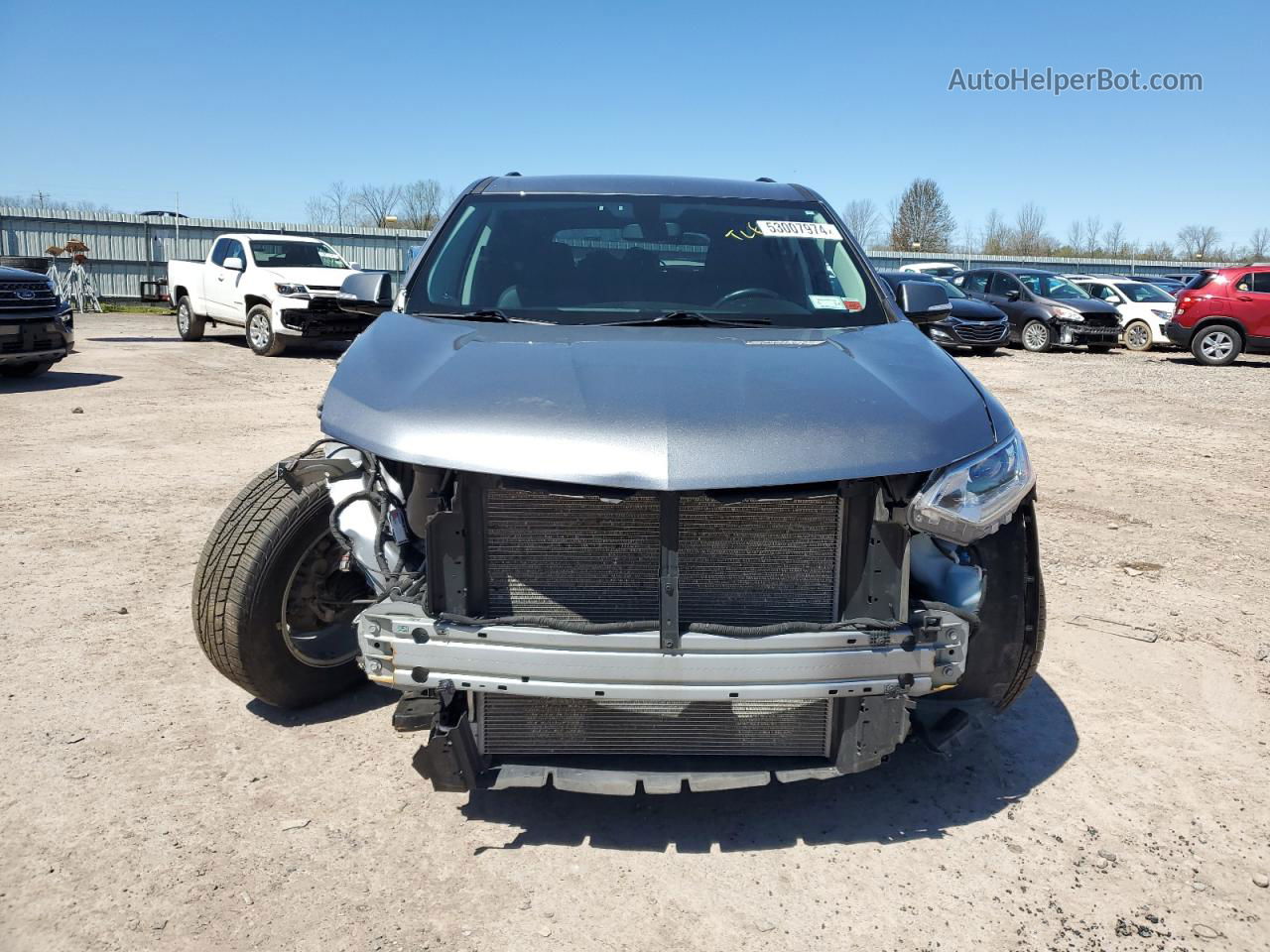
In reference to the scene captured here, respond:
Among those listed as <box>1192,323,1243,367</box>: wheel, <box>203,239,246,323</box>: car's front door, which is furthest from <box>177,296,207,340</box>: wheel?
<box>1192,323,1243,367</box>: wheel

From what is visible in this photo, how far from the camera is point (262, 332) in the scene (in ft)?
50.5

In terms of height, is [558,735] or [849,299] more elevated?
[849,299]

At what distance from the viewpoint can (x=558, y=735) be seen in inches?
103

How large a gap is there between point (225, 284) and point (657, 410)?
15481mm

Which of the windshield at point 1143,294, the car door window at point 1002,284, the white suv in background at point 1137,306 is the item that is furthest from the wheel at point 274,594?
the windshield at point 1143,294

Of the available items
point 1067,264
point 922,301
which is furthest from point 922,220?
point 922,301

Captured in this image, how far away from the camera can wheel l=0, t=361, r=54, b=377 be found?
11477mm

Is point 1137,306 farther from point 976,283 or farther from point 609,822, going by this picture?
point 609,822

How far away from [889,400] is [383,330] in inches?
62.9

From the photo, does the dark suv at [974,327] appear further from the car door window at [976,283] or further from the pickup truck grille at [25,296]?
the pickup truck grille at [25,296]

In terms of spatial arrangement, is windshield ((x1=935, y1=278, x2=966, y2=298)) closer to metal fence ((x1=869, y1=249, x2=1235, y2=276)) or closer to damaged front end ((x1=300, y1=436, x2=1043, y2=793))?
damaged front end ((x1=300, y1=436, x2=1043, y2=793))

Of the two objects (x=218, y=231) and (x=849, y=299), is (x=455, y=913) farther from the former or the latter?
(x=218, y=231)

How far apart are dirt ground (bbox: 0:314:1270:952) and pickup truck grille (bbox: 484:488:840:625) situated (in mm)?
685

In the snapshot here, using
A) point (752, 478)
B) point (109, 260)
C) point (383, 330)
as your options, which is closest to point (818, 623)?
point (752, 478)
